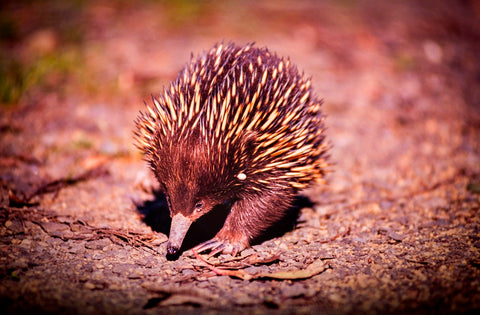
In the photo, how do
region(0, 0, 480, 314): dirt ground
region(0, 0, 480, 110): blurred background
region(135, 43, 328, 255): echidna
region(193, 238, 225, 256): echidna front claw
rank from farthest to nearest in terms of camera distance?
→ region(0, 0, 480, 110): blurred background < region(193, 238, 225, 256): echidna front claw < region(135, 43, 328, 255): echidna < region(0, 0, 480, 314): dirt ground

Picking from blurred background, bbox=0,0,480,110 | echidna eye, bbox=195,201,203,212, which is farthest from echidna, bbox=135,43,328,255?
blurred background, bbox=0,0,480,110

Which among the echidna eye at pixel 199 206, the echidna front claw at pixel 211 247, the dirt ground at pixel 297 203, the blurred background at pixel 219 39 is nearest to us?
the dirt ground at pixel 297 203

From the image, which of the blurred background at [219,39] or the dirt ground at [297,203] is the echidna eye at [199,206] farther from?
the blurred background at [219,39]

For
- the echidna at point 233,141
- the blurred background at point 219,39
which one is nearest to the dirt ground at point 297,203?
the blurred background at point 219,39

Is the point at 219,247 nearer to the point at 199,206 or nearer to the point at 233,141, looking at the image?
the point at 199,206

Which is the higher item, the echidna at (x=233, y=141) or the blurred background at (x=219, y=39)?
the blurred background at (x=219, y=39)

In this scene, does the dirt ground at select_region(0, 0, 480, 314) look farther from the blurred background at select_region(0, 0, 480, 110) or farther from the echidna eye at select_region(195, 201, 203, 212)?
the echidna eye at select_region(195, 201, 203, 212)

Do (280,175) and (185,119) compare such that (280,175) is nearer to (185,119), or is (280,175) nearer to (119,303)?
(185,119)
